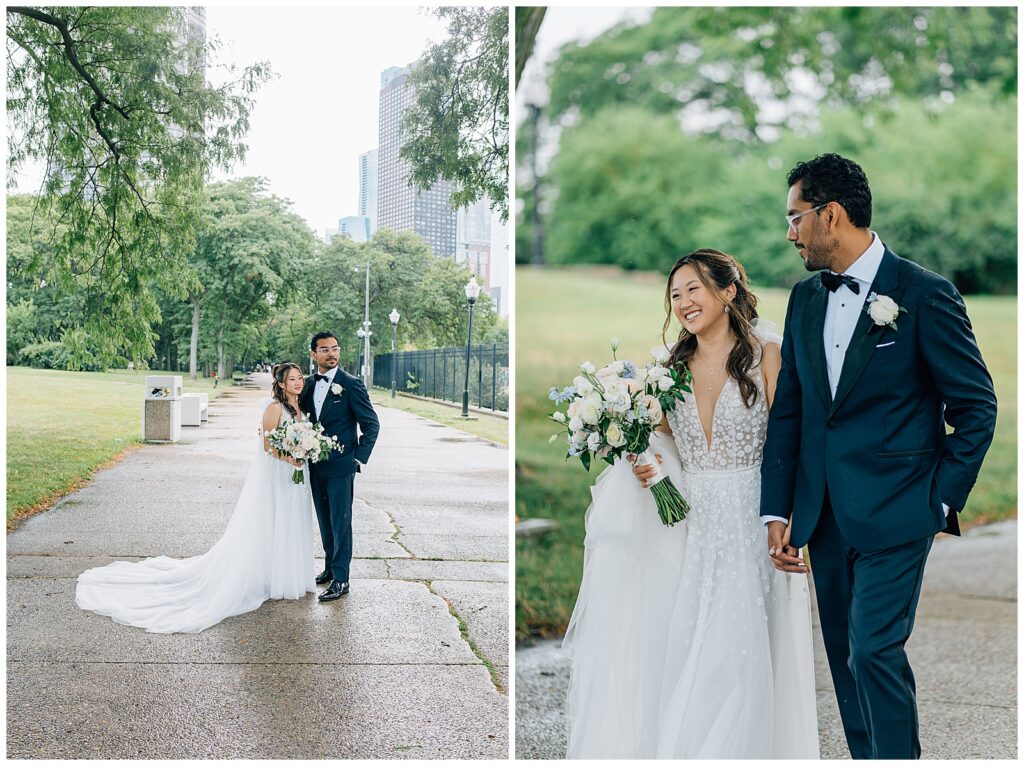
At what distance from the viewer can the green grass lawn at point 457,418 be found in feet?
14.1

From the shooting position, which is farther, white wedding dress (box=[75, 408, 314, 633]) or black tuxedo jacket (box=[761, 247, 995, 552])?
white wedding dress (box=[75, 408, 314, 633])

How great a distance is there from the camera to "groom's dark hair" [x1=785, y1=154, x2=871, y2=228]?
2.83 metres

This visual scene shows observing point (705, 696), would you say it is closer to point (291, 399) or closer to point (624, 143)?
point (291, 399)

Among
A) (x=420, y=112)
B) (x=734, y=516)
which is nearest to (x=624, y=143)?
A: (x=420, y=112)

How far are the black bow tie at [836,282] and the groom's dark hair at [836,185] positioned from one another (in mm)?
166

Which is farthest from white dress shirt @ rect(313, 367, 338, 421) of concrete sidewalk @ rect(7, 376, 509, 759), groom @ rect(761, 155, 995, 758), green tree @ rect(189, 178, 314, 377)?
groom @ rect(761, 155, 995, 758)

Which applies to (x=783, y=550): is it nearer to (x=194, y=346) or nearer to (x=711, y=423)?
(x=711, y=423)

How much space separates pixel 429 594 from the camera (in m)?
4.09

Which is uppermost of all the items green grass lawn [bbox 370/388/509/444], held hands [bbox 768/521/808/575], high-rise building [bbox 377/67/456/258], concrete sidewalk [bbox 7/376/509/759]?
high-rise building [bbox 377/67/456/258]

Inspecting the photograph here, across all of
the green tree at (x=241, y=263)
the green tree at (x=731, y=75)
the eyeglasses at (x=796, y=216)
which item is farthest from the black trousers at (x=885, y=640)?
the green tree at (x=731, y=75)

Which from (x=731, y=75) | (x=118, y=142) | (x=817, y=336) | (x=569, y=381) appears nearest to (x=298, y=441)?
(x=118, y=142)

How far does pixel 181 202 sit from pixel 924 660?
4.02 metres

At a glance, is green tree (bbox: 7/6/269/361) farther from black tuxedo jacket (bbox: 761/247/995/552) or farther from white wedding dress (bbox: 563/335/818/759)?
black tuxedo jacket (bbox: 761/247/995/552)

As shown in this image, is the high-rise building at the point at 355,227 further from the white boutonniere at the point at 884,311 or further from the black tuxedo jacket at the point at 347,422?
the white boutonniere at the point at 884,311
